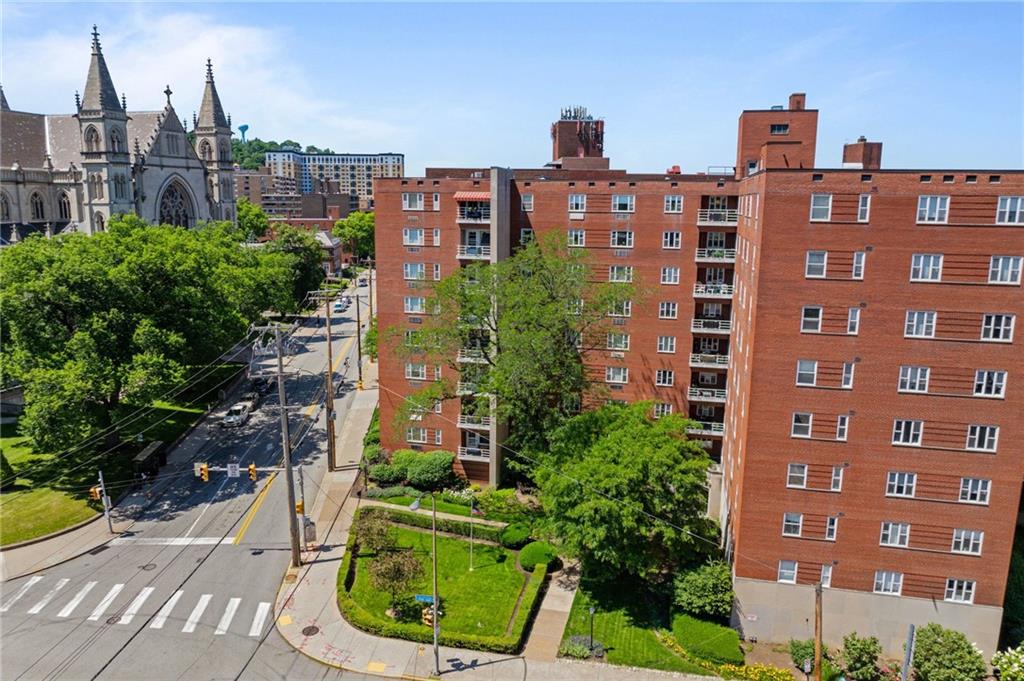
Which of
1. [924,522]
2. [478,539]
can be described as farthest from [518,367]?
[924,522]

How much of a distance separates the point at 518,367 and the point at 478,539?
35.2ft

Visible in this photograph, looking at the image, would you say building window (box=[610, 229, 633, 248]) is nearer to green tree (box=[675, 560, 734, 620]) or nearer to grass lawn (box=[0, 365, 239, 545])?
green tree (box=[675, 560, 734, 620])

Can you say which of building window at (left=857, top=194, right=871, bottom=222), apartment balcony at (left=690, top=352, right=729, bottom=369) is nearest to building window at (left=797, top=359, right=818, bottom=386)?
building window at (left=857, top=194, right=871, bottom=222)

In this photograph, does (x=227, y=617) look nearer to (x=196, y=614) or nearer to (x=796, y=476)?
(x=196, y=614)

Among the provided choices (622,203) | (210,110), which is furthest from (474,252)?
(210,110)

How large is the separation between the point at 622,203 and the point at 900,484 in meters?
23.2

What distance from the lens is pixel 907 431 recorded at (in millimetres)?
29656

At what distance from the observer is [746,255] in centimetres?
3734

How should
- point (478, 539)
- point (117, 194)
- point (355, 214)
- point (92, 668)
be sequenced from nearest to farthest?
point (92, 668)
point (478, 539)
point (117, 194)
point (355, 214)

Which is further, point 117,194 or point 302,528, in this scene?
point 117,194

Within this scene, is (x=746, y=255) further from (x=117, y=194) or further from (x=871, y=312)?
(x=117, y=194)

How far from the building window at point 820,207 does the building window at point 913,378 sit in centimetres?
732

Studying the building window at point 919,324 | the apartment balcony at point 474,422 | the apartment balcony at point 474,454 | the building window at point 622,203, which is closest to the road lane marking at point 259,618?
the apartment balcony at point 474,454

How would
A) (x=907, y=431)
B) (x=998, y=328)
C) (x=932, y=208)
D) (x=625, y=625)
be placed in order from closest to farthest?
1. (x=998, y=328)
2. (x=932, y=208)
3. (x=907, y=431)
4. (x=625, y=625)
